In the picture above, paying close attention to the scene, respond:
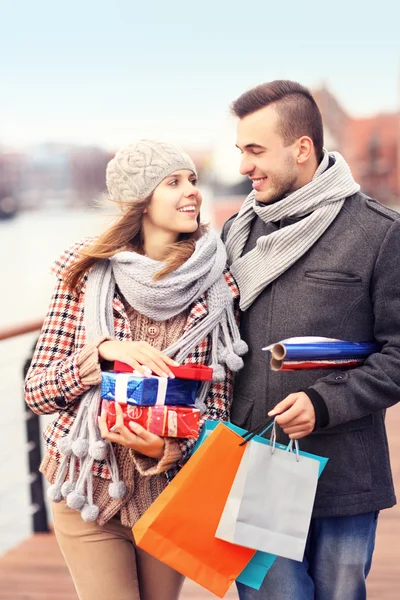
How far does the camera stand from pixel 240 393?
→ 4.91 feet

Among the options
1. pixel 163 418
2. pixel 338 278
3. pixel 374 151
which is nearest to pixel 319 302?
pixel 338 278

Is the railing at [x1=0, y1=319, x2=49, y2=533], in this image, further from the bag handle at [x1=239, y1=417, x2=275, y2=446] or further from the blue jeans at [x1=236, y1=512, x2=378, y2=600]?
the bag handle at [x1=239, y1=417, x2=275, y2=446]

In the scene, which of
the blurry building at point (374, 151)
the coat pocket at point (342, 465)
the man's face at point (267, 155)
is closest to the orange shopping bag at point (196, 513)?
the coat pocket at point (342, 465)

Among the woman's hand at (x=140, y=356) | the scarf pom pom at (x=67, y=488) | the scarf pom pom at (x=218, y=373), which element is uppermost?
the woman's hand at (x=140, y=356)

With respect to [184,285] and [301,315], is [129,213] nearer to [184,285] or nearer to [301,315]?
[184,285]

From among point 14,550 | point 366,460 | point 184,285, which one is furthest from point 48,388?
point 14,550

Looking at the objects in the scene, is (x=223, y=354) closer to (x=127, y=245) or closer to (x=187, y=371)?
(x=187, y=371)

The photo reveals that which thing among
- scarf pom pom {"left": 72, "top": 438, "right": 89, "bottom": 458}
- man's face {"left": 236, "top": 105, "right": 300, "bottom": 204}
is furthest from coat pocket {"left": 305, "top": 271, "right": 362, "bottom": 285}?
scarf pom pom {"left": 72, "top": 438, "right": 89, "bottom": 458}

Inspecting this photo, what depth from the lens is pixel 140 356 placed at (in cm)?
130

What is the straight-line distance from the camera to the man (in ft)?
4.58

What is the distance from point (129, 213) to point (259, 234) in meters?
0.28

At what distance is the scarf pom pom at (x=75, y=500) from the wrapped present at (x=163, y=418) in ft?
0.64

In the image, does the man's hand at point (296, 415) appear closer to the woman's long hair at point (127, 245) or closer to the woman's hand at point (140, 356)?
the woman's hand at point (140, 356)

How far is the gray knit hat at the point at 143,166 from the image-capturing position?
1.46 metres
